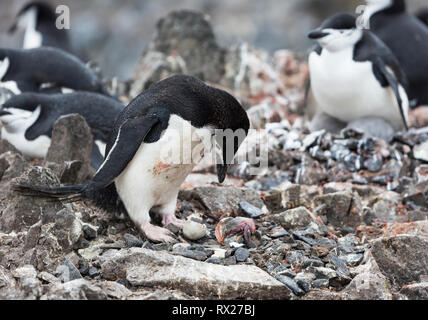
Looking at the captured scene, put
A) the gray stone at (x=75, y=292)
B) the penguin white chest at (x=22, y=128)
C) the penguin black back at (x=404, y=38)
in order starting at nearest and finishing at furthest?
the gray stone at (x=75, y=292) < the penguin white chest at (x=22, y=128) < the penguin black back at (x=404, y=38)

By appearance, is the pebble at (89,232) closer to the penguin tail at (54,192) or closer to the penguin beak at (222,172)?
the penguin tail at (54,192)

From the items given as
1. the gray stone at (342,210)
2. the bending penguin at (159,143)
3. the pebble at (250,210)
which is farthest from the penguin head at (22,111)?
the gray stone at (342,210)

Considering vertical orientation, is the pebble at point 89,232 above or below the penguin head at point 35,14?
below

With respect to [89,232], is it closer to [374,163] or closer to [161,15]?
[374,163]

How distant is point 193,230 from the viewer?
12.0ft

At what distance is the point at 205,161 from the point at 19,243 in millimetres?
2187

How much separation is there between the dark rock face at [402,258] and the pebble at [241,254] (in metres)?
0.61

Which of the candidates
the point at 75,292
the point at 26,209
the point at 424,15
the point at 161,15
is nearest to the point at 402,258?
the point at 75,292

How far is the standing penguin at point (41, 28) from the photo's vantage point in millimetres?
8531

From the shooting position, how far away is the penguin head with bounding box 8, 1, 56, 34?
345 inches

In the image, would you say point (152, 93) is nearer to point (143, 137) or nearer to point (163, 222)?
point (143, 137)

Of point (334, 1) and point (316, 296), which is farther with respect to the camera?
point (334, 1)

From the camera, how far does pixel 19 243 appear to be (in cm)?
349
